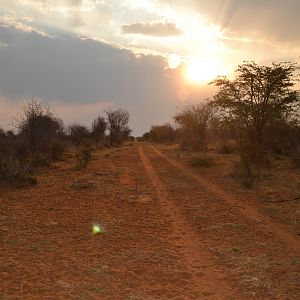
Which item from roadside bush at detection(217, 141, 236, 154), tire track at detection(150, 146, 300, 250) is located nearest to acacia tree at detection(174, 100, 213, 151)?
roadside bush at detection(217, 141, 236, 154)

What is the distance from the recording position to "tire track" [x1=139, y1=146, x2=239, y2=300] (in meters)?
6.02

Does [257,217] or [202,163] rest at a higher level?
[202,163]

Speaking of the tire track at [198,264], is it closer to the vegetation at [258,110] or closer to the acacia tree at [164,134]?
the vegetation at [258,110]

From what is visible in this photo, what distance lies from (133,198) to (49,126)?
15062 millimetres

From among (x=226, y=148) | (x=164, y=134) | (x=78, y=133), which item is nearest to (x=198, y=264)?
(x=226, y=148)

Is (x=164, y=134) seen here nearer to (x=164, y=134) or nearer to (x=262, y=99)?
(x=164, y=134)

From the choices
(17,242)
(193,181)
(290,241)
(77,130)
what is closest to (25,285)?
(17,242)

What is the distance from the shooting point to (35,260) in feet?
24.0

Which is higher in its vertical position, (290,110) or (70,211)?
(290,110)

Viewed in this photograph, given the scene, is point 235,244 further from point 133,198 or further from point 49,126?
point 49,126

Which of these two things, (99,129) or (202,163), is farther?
(99,129)

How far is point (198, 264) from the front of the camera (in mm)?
7254

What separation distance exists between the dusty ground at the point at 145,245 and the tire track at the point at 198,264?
0.05 feet

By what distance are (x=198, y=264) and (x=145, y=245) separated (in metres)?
1.50
